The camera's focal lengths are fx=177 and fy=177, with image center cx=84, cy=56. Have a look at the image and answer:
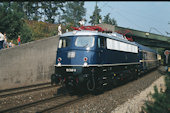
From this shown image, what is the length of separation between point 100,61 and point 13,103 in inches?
195

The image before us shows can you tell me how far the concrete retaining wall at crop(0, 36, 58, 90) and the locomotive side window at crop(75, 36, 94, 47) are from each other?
4.90 meters

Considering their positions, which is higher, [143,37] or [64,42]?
[143,37]

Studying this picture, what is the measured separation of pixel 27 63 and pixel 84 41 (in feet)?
17.8

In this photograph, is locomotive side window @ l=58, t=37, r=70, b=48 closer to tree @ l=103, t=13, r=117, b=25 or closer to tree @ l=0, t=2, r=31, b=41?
tree @ l=0, t=2, r=31, b=41

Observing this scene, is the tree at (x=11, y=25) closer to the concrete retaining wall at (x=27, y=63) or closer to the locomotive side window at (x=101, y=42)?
the concrete retaining wall at (x=27, y=63)

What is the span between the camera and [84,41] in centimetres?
987

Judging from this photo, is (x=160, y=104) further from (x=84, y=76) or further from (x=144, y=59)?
(x=144, y=59)

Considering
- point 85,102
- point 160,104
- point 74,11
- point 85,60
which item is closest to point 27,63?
point 85,60

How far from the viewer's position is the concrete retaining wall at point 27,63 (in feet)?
38.1

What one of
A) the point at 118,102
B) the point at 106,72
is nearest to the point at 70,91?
the point at 106,72

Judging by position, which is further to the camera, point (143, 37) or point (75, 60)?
point (143, 37)

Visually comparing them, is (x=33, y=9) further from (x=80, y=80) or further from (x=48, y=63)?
(x=80, y=80)

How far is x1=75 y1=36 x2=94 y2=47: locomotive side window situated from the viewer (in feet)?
31.8

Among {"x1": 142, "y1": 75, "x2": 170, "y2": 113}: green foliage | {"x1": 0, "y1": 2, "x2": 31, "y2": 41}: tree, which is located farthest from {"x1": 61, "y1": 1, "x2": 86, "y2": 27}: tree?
{"x1": 142, "y1": 75, "x2": 170, "y2": 113}: green foliage
